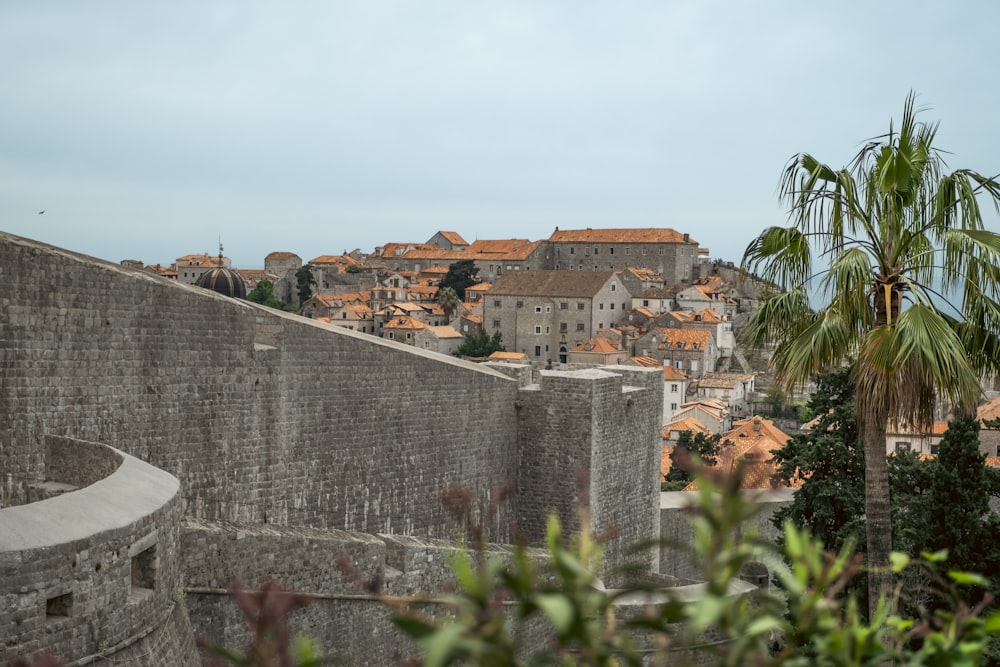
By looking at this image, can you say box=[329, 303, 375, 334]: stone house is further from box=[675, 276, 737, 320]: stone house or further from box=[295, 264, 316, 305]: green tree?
box=[675, 276, 737, 320]: stone house

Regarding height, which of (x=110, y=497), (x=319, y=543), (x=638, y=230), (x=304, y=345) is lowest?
(x=319, y=543)

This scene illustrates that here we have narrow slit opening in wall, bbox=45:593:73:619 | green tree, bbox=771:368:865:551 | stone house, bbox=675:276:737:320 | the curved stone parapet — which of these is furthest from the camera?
stone house, bbox=675:276:737:320

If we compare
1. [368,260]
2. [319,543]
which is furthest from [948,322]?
[368,260]

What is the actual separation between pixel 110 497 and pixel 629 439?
9.50 m

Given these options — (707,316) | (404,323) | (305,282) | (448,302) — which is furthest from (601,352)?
(305,282)

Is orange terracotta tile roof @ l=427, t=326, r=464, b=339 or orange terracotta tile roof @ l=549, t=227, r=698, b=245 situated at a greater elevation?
orange terracotta tile roof @ l=549, t=227, r=698, b=245

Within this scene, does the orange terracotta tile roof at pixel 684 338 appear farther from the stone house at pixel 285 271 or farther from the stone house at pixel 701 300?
the stone house at pixel 285 271

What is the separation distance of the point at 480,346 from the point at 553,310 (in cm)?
600

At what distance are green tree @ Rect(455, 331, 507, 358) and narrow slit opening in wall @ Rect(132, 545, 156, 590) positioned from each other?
7020cm

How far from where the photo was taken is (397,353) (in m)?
13.4

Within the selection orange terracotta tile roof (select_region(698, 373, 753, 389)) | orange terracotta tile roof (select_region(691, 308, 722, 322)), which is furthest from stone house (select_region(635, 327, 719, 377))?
orange terracotta tile roof (select_region(691, 308, 722, 322))

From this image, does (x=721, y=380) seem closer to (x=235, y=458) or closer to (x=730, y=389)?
(x=730, y=389)

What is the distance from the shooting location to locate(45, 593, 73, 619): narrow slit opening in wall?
6.18 meters

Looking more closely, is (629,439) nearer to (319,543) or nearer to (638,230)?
(319,543)
